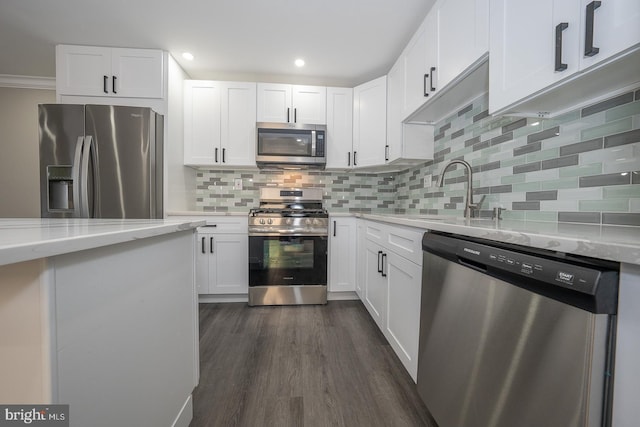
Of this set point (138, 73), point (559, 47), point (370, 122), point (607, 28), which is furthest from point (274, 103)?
point (607, 28)

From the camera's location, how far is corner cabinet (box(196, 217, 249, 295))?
2477mm

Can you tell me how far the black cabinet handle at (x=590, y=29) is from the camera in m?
0.74

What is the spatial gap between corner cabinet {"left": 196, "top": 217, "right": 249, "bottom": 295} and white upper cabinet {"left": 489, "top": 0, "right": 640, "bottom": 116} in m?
2.21

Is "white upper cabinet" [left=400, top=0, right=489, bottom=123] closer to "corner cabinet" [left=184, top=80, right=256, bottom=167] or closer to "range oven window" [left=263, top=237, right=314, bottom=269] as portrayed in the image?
"range oven window" [left=263, top=237, right=314, bottom=269]

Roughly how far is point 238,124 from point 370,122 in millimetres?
1391

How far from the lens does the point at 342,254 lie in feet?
8.50

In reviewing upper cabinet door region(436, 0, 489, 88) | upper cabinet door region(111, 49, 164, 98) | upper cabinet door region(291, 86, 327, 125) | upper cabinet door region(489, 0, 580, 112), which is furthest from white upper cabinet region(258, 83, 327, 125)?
upper cabinet door region(489, 0, 580, 112)

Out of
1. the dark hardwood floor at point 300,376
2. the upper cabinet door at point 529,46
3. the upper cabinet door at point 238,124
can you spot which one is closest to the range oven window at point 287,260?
the dark hardwood floor at point 300,376

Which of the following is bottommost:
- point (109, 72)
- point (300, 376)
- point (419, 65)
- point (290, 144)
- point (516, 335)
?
point (300, 376)

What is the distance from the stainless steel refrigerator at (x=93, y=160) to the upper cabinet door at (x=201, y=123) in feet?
1.71

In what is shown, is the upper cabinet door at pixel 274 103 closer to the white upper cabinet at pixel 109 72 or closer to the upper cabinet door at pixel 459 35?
the white upper cabinet at pixel 109 72

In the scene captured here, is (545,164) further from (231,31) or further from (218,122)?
(218,122)

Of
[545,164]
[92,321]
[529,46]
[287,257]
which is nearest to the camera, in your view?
[92,321]

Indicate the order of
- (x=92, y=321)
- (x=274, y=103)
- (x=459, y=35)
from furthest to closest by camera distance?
(x=274, y=103)
(x=459, y=35)
(x=92, y=321)
